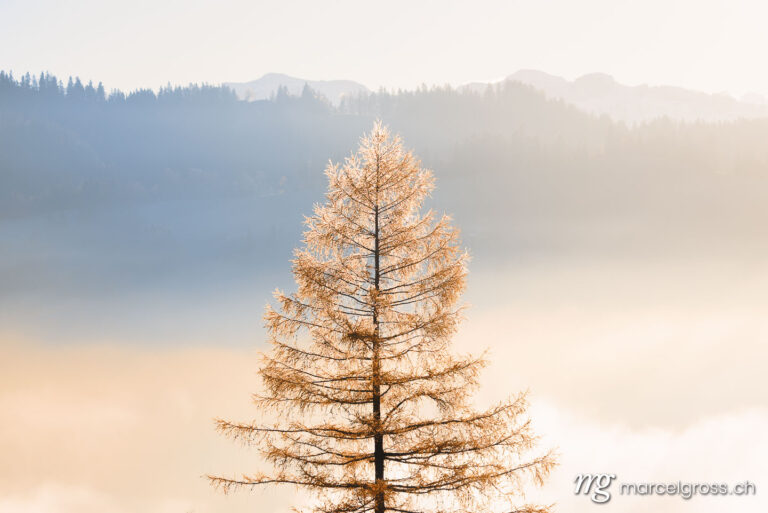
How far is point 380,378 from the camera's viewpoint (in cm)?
1112

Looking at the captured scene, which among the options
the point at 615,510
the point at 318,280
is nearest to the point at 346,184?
the point at 318,280

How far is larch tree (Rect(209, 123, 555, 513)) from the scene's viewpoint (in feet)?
36.4

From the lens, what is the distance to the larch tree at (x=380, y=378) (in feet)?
36.4

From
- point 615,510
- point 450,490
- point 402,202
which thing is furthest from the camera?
point 615,510

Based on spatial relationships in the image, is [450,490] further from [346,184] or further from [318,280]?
[346,184]

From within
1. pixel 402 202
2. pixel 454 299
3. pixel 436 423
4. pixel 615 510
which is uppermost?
pixel 402 202

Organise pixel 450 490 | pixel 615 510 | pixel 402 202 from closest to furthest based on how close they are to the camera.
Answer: pixel 450 490 → pixel 402 202 → pixel 615 510

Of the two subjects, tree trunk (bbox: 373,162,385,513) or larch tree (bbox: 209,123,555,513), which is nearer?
tree trunk (bbox: 373,162,385,513)

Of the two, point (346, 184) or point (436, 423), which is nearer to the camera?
point (436, 423)

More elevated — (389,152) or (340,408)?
(389,152)

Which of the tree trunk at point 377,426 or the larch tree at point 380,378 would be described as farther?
the larch tree at point 380,378

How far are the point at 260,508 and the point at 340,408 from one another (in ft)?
621

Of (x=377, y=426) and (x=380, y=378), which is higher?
(x=380, y=378)

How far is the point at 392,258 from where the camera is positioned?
39.8 ft
